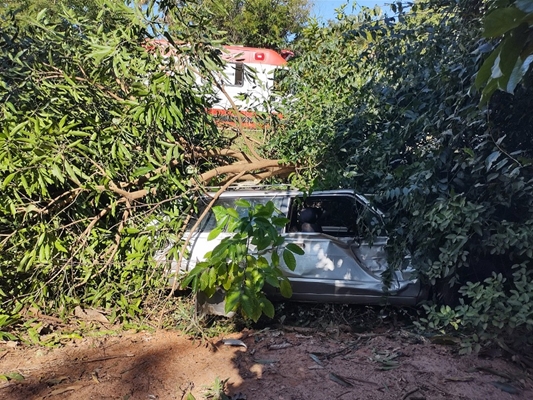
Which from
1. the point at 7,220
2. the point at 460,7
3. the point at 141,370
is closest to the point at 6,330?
the point at 7,220

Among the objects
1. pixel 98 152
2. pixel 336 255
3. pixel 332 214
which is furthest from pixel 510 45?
pixel 332 214

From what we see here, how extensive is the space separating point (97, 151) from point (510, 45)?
4.45 m

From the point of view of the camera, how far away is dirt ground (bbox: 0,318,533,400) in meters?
3.54

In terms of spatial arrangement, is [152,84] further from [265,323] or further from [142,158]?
[265,323]

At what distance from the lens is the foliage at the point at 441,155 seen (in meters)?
3.66

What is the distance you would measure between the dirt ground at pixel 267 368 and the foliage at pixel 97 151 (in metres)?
0.71

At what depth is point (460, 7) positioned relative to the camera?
4.23 metres

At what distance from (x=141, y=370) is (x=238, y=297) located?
3.53ft

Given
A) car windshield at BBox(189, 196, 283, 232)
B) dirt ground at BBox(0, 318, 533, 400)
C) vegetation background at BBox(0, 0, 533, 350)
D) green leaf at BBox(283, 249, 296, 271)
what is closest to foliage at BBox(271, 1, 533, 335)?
vegetation background at BBox(0, 0, 533, 350)

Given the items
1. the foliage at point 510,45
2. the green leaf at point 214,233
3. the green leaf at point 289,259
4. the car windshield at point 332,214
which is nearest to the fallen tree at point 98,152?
the green leaf at point 214,233

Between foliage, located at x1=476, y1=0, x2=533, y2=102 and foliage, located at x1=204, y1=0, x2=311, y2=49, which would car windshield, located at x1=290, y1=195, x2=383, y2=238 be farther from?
foliage, located at x1=204, y1=0, x2=311, y2=49

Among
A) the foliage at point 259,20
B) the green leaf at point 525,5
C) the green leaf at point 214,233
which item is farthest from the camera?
the foliage at point 259,20

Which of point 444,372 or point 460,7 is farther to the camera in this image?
point 460,7

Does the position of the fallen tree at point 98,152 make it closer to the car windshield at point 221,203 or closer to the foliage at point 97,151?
the foliage at point 97,151
